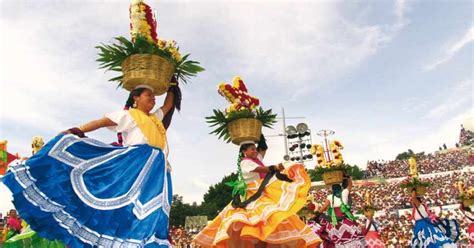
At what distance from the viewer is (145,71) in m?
4.68

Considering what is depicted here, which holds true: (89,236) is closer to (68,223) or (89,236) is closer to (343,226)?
(68,223)

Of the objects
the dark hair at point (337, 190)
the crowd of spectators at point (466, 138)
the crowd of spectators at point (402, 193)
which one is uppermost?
the crowd of spectators at point (466, 138)

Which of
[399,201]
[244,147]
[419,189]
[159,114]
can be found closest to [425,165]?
[399,201]

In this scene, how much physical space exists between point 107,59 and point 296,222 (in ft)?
10.2

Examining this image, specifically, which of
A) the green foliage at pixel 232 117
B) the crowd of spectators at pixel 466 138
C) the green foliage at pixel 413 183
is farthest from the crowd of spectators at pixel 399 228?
the crowd of spectators at pixel 466 138

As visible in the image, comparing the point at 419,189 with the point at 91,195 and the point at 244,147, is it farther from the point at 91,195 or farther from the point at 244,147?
the point at 91,195

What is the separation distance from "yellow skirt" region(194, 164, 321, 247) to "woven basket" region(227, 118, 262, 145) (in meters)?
0.66

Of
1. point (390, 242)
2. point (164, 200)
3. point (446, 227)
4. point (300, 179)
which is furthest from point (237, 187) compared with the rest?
point (390, 242)

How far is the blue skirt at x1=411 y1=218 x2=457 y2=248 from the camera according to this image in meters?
8.61

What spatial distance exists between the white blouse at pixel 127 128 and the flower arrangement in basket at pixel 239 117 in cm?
212

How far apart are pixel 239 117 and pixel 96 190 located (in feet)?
9.21

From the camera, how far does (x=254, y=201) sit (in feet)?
19.3

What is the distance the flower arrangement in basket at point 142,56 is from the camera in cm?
469

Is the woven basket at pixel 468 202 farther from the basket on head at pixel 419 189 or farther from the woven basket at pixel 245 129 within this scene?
the woven basket at pixel 245 129
